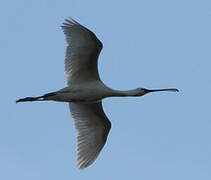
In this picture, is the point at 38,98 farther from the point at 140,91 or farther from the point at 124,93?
the point at 140,91

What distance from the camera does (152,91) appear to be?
28688 mm

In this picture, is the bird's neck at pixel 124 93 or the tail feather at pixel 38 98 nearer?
the tail feather at pixel 38 98

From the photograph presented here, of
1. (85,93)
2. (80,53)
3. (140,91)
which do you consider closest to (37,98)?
(85,93)

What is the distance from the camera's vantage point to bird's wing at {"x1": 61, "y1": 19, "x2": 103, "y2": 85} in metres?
27.1

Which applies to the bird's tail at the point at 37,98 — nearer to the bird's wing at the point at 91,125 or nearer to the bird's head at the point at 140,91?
the bird's wing at the point at 91,125

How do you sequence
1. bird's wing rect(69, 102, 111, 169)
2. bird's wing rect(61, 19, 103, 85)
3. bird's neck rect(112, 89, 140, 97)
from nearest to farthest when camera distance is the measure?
bird's wing rect(61, 19, 103, 85) → bird's neck rect(112, 89, 140, 97) → bird's wing rect(69, 102, 111, 169)

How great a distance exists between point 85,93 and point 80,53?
1.16 m

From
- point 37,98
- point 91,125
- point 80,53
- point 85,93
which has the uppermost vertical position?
point 80,53

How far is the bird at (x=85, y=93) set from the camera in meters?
27.3

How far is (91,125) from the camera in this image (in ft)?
95.4

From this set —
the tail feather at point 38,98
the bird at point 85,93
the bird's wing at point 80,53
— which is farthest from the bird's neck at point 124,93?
the tail feather at point 38,98

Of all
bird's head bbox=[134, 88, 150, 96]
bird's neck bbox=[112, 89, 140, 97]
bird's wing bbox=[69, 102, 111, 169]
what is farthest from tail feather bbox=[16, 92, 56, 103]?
bird's head bbox=[134, 88, 150, 96]

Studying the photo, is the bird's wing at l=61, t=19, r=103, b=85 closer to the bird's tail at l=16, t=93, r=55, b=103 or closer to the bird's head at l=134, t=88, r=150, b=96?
the bird's tail at l=16, t=93, r=55, b=103

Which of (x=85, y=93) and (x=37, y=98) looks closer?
(x=85, y=93)
